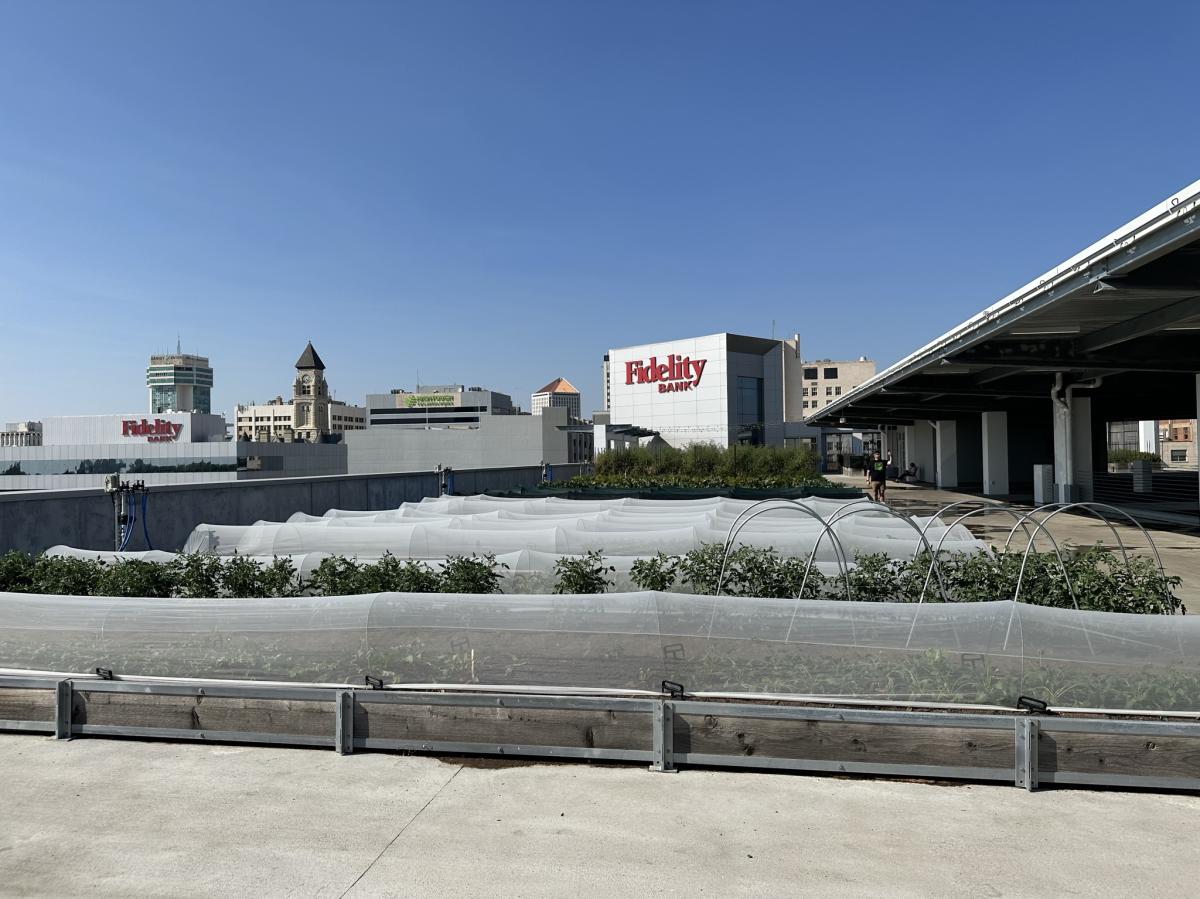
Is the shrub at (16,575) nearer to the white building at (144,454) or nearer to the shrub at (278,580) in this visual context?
the shrub at (278,580)

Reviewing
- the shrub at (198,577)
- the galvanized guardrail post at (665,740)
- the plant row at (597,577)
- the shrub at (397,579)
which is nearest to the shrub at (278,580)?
the plant row at (597,577)

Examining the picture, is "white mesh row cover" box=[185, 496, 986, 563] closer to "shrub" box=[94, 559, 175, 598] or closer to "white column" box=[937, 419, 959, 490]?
"shrub" box=[94, 559, 175, 598]

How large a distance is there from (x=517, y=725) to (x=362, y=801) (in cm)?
119

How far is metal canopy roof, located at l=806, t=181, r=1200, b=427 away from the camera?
13.7 meters

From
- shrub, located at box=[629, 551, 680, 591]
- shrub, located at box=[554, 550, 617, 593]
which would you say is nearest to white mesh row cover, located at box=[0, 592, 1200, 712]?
shrub, located at box=[554, 550, 617, 593]

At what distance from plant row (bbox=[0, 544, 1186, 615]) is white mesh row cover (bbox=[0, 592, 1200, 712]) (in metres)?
1.54

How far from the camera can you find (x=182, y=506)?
50.4 ft

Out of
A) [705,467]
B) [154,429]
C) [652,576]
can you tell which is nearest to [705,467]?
[705,467]

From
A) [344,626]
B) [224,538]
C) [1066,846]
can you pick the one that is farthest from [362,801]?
[224,538]

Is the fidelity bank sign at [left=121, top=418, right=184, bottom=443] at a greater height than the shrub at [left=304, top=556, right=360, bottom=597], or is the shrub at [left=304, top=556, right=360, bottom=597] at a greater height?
the fidelity bank sign at [left=121, top=418, right=184, bottom=443]

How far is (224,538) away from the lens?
45.4ft

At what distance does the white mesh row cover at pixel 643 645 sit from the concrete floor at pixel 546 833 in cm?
75

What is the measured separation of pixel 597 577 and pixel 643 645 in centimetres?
234

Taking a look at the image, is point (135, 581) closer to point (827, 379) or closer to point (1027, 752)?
point (1027, 752)
